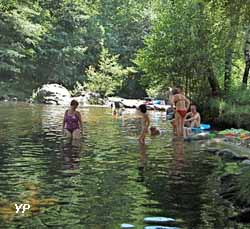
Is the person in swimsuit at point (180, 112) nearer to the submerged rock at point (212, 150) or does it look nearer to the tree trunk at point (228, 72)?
the submerged rock at point (212, 150)

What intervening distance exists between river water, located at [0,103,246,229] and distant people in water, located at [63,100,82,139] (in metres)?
0.43

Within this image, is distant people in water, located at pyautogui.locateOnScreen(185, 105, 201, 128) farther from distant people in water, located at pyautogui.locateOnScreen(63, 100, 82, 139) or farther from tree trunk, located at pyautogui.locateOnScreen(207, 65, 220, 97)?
tree trunk, located at pyautogui.locateOnScreen(207, 65, 220, 97)

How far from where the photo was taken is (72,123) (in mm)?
20109

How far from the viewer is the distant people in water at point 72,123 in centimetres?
1995

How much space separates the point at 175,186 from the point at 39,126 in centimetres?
1527

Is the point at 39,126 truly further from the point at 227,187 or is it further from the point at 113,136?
the point at 227,187

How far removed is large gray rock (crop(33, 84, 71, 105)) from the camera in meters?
53.9

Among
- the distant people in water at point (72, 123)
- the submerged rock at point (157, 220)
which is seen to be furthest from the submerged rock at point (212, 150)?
the submerged rock at point (157, 220)

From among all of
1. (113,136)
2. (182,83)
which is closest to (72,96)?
(182,83)

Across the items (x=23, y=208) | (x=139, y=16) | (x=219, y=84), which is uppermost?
(x=139, y=16)

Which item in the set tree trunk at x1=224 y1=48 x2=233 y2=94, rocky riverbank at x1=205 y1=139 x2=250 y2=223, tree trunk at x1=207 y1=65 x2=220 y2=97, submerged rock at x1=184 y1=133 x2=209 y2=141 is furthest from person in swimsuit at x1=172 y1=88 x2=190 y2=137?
tree trunk at x1=224 y1=48 x2=233 y2=94

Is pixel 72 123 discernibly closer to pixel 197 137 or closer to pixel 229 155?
pixel 197 137

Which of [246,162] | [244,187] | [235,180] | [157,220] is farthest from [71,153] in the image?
[157,220]

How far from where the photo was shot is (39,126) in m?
26.7
